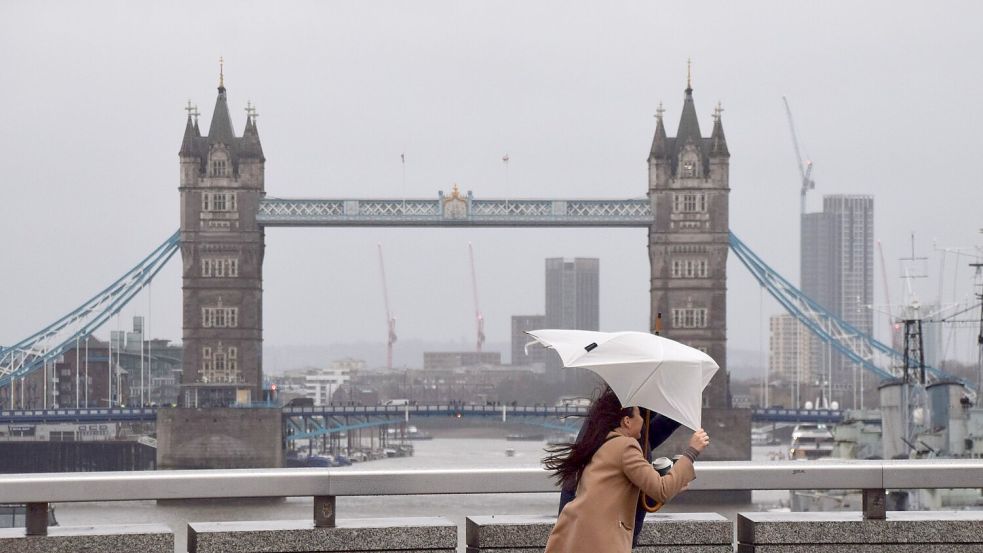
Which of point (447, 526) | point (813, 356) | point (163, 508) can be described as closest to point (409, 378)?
point (813, 356)

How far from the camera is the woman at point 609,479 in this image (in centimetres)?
446

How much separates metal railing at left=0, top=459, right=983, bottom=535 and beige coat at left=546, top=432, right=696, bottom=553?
88cm

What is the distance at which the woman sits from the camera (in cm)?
446

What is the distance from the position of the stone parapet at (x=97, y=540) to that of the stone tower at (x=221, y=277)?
2048 inches

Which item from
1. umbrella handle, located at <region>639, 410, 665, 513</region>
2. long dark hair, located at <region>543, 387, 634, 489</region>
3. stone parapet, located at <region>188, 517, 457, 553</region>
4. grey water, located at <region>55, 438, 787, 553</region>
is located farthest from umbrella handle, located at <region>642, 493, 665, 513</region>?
grey water, located at <region>55, 438, 787, 553</region>

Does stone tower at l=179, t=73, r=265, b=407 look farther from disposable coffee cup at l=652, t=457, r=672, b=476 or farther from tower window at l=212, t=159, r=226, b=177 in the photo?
disposable coffee cup at l=652, t=457, r=672, b=476

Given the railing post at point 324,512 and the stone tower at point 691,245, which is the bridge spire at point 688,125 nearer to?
the stone tower at point 691,245

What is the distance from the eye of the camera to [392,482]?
212 inches

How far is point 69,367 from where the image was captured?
80.1 metres

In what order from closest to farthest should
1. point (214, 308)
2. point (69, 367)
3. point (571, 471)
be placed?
point (571, 471)
point (214, 308)
point (69, 367)

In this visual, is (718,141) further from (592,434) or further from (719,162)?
(592,434)

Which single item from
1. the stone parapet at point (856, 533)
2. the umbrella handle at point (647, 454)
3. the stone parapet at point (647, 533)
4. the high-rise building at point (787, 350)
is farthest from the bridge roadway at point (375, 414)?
the high-rise building at point (787, 350)

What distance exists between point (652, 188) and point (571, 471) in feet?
177

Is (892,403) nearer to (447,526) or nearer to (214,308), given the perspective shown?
(214,308)
